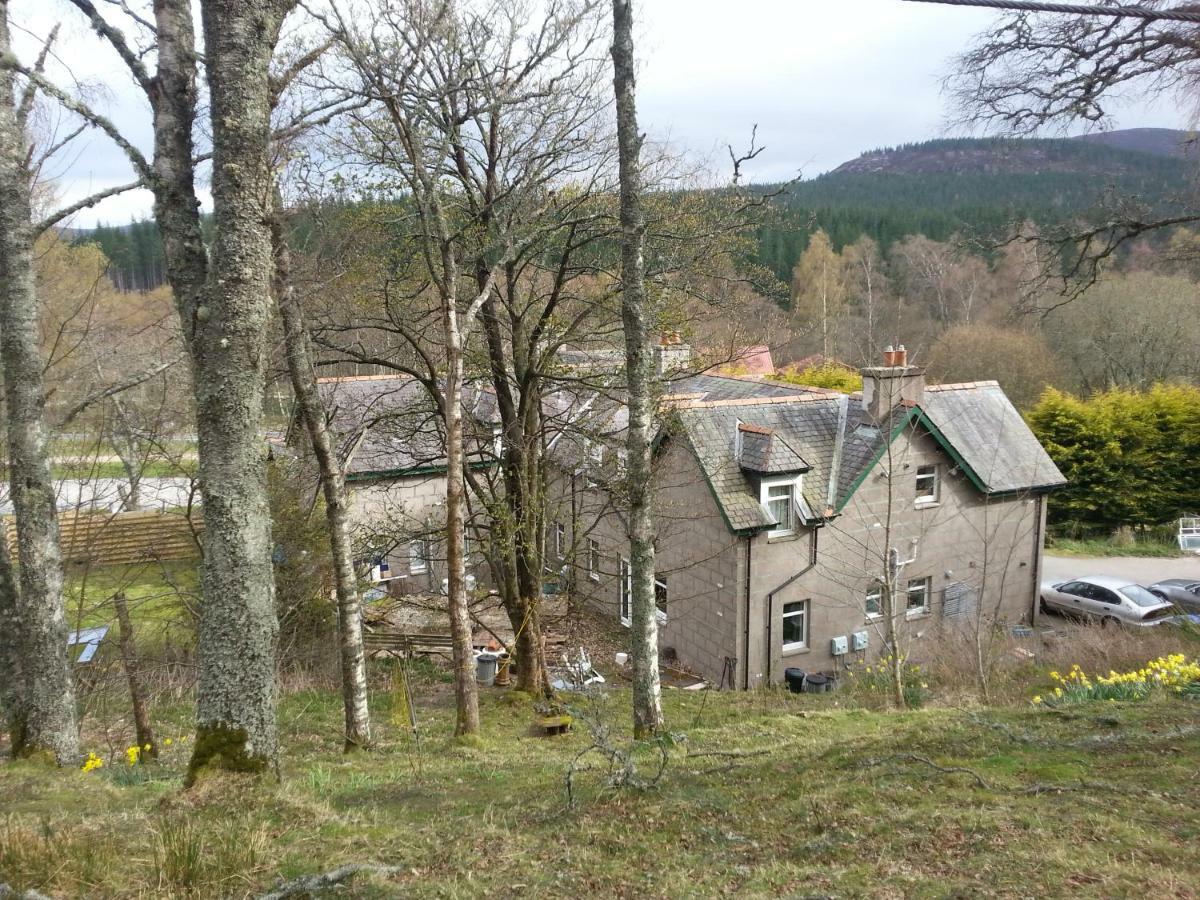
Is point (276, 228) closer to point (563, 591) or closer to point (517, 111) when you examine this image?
point (517, 111)

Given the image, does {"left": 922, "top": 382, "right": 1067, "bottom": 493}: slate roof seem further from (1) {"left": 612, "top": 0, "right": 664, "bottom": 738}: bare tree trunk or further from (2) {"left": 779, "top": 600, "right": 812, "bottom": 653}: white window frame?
(1) {"left": 612, "top": 0, "right": 664, "bottom": 738}: bare tree trunk

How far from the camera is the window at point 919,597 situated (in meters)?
19.4

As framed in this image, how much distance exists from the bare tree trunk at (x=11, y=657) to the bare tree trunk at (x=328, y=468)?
2958 mm

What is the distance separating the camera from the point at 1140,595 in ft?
63.4

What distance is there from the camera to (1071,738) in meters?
6.91

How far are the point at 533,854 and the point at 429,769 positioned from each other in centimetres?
386

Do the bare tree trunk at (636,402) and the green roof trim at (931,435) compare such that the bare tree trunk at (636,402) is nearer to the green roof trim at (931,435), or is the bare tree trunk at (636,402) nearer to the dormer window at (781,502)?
the dormer window at (781,502)

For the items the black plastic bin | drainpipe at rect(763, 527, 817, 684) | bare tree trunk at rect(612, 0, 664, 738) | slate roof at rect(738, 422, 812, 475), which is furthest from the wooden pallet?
the black plastic bin

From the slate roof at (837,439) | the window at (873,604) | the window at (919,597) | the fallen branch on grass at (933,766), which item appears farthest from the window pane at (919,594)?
the fallen branch on grass at (933,766)

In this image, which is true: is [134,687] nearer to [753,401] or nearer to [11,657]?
[11,657]

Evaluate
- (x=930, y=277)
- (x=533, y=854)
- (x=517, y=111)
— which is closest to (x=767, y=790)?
(x=533, y=854)

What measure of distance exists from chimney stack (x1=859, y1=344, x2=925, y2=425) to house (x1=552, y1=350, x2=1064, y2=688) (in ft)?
0.13

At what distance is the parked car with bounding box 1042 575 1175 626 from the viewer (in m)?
18.8

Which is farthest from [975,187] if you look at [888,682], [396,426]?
[396,426]
